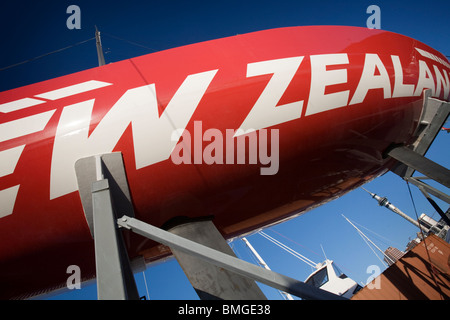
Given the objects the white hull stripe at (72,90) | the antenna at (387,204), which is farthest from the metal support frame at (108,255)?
the antenna at (387,204)

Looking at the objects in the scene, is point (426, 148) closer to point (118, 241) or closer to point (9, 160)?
point (118, 241)

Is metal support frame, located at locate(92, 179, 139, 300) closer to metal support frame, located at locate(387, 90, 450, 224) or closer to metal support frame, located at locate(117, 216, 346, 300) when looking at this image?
metal support frame, located at locate(117, 216, 346, 300)

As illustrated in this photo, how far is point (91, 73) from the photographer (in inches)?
101

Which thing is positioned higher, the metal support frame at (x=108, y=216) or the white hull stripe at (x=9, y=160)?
the white hull stripe at (x=9, y=160)

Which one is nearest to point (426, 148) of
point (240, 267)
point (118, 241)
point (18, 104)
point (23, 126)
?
point (240, 267)

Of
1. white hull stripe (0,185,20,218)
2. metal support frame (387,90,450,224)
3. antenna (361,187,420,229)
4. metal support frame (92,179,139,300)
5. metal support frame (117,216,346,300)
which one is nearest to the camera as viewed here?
metal support frame (92,179,139,300)

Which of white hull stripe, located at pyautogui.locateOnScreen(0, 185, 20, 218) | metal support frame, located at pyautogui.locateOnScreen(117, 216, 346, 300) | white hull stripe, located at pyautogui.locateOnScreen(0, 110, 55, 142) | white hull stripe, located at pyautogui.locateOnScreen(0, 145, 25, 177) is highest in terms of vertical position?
white hull stripe, located at pyautogui.locateOnScreen(0, 110, 55, 142)

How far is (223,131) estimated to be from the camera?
89.2 inches

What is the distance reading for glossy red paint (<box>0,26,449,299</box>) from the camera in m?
2.01

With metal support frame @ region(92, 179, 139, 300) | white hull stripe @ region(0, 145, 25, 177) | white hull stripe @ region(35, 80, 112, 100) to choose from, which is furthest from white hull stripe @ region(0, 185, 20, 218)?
white hull stripe @ region(35, 80, 112, 100)

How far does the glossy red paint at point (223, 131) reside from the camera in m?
2.01

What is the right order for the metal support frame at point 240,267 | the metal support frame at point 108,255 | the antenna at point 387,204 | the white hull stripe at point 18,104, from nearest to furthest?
the metal support frame at point 108,255
the metal support frame at point 240,267
the white hull stripe at point 18,104
the antenna at point 387,204

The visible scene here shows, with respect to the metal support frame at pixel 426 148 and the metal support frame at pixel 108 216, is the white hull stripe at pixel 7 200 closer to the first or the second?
the metal support frame at pixel 108 216
